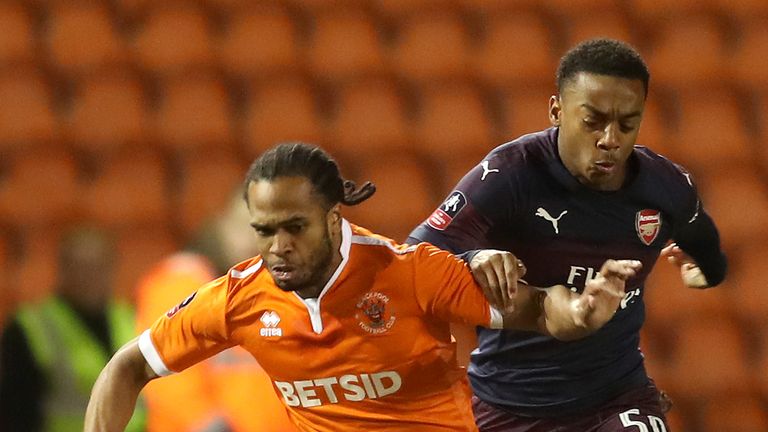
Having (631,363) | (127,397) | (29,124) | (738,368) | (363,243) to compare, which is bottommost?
(738,368)

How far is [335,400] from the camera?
2.55m

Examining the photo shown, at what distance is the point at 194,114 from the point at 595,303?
128 inches

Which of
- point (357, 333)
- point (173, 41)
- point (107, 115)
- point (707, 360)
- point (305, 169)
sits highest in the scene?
point (173, 41)

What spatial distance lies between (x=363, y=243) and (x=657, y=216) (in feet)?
2.42

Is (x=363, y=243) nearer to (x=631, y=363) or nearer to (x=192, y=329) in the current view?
(x=192, y=329)

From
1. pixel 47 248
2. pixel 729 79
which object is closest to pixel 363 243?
pixel 47 248

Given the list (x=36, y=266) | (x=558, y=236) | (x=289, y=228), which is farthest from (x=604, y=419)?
(x=36, y=266)

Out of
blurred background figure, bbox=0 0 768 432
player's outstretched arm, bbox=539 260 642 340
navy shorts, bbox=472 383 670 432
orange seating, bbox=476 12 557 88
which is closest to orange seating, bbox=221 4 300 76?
blurred background figure, bbox=0 0 768 432

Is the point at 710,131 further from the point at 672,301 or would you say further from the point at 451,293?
the point at 451,293

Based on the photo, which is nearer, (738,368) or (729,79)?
(738,368)

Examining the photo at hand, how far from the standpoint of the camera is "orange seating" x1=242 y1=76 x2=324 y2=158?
5301mm

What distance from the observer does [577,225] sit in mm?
2793

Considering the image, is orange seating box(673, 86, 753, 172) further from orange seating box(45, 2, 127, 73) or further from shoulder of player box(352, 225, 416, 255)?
shoulder of player box(352, 225, 416, 255)

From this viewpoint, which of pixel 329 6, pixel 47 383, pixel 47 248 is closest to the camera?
pixel 47 383
